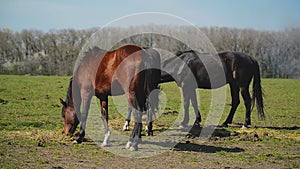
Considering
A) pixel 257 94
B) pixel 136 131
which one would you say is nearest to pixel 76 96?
pixel 136 131

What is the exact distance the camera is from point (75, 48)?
5425cm

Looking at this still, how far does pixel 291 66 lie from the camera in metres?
54.2

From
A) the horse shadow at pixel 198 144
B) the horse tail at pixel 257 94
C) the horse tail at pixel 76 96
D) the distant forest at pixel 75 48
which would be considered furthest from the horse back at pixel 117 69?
the distant forest at pixel 75 48

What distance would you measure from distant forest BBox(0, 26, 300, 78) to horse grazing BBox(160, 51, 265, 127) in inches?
1478

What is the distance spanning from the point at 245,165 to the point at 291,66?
5282 centimetres

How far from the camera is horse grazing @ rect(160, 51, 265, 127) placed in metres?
10.5

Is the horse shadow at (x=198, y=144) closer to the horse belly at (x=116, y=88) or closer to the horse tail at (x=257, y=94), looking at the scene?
the horse belly at (x=116, y=88)

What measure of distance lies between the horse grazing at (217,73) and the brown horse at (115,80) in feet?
9.70

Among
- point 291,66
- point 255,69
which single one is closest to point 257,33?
point 291,66

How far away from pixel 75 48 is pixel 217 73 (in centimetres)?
4625

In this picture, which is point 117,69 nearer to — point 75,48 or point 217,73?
point 217,73

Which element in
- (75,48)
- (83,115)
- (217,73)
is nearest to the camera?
(83,115)

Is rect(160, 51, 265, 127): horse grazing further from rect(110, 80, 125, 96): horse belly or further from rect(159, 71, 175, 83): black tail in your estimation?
rect(110, 80, 125, 96): horse belly

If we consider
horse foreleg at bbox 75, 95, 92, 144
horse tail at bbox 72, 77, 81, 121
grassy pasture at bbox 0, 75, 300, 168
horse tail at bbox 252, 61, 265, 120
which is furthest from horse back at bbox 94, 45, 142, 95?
horse tail at bbox 252, 61, 265, 120
